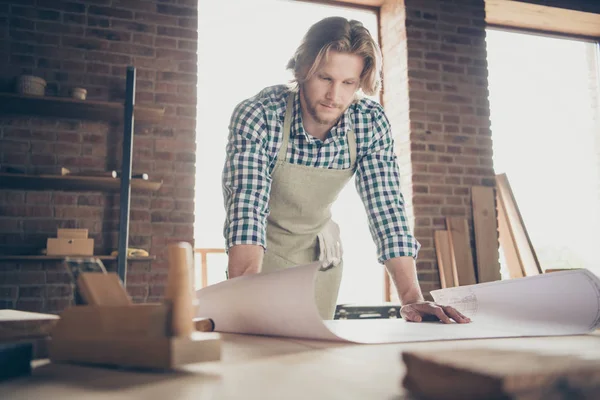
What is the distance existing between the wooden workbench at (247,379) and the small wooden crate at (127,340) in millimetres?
11

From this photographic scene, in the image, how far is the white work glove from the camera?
189 cm

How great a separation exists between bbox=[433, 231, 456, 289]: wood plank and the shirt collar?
2283mm

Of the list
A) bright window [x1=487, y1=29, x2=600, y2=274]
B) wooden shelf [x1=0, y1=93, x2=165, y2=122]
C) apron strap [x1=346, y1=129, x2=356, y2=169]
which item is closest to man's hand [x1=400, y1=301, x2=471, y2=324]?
apron strap [x1=346, y1=129, x2=356, y2=169]

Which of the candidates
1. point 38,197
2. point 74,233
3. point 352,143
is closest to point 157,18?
point 38,197

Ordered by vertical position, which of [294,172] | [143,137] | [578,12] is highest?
[578,12]

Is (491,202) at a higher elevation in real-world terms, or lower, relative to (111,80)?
lower

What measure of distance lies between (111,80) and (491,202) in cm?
291

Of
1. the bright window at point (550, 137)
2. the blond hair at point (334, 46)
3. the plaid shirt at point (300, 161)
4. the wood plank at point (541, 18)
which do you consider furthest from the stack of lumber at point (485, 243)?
the blond hair at point (334, 46)

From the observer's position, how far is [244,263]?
1.25m

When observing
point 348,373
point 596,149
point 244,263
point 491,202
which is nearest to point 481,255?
point 491,202

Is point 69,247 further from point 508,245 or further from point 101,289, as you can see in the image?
point 508,245

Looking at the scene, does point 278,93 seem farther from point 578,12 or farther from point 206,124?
point 578,12

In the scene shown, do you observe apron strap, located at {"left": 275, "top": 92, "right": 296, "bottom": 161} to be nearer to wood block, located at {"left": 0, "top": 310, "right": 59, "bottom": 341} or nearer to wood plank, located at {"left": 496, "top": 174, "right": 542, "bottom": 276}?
wood block, located at {"left": 0, "top": 310, "right": 59, "bottom": 341}

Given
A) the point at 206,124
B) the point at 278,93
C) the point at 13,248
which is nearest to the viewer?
the point at 278,93
